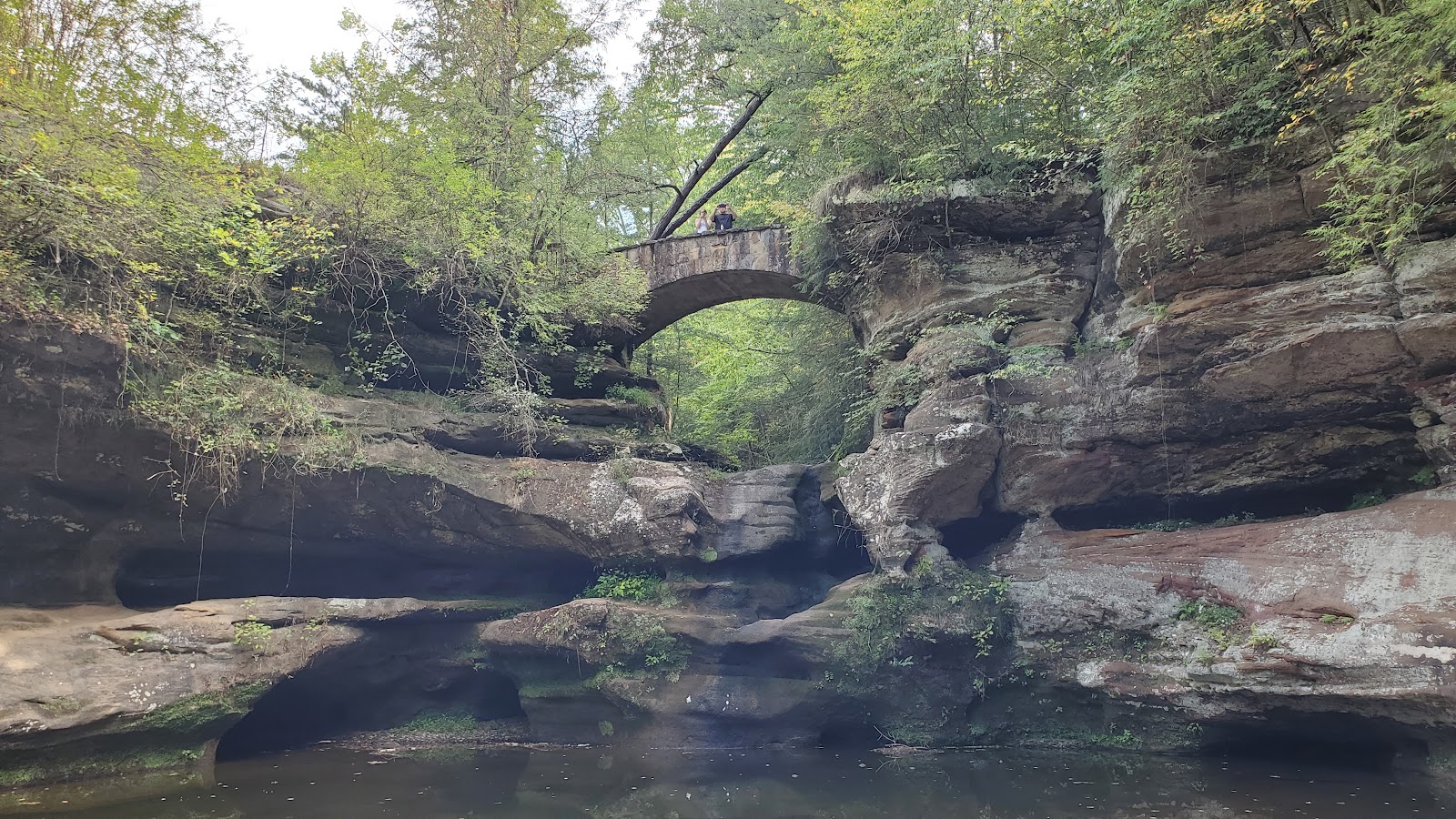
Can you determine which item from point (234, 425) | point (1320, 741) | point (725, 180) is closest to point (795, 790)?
point (1320, 741)

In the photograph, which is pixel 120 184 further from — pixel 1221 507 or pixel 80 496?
pixel 1221 507

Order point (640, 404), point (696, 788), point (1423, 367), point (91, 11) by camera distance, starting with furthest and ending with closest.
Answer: point (640, 404) < point (91, 11) < point (696, 788) < point (1423, 367)

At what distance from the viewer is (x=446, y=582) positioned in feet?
41.7

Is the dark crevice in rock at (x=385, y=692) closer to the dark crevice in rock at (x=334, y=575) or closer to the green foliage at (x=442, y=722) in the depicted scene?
the green foliage at (x=442, y=722)

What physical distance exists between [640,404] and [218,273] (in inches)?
262

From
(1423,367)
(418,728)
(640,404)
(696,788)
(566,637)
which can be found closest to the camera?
(1423,367)

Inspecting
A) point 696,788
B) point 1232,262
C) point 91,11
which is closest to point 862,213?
point 1232,262

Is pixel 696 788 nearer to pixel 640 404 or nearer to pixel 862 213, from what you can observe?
pixel 640 404

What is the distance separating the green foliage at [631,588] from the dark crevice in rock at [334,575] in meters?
0.63

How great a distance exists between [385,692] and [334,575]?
199 cm

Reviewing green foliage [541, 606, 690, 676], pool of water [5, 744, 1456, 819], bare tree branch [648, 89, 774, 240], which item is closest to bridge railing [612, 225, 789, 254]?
bare tree branch [648, 89, 774, 240]

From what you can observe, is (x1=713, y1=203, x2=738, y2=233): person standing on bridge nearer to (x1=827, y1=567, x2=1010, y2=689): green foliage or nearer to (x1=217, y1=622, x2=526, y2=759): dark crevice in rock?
(x1=827, y1=567, x2=1010, y2=689): green foliage

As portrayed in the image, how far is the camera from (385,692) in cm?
1208

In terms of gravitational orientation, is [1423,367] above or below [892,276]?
below
